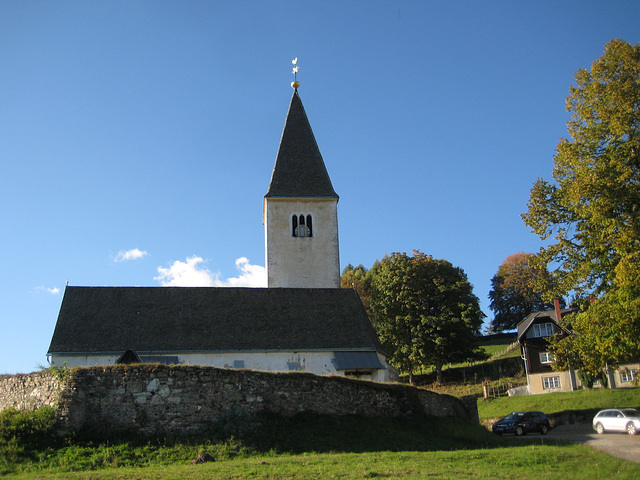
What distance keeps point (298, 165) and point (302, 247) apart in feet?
21.5

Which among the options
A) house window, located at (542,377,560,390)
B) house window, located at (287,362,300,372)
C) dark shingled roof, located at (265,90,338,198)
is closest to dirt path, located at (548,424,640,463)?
house window, located at (287,362,300,372)

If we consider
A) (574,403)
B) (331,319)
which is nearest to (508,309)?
(574,403)

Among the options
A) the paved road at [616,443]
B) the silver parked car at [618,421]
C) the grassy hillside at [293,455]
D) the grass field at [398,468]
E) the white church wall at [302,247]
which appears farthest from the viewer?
the white church wall at [302,247]

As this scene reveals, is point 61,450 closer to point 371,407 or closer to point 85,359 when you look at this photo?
point 371,407

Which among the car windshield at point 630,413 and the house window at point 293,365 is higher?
the house window at point 293,365

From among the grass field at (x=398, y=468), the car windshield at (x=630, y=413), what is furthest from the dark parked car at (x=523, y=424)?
the grass field at (x=398, y=468)

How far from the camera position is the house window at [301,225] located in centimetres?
3891

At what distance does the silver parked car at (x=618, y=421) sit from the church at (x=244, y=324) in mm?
10041

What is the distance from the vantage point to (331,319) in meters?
32.2

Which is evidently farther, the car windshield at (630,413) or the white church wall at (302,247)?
the white church wall at (302,247)

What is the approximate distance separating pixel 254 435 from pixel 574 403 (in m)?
25.9

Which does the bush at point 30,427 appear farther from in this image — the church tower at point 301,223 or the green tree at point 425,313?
the green tree at point 425,313

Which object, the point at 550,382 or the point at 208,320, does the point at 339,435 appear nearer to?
the point at 208,320

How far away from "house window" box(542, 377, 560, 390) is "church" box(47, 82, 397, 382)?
52.4ft
